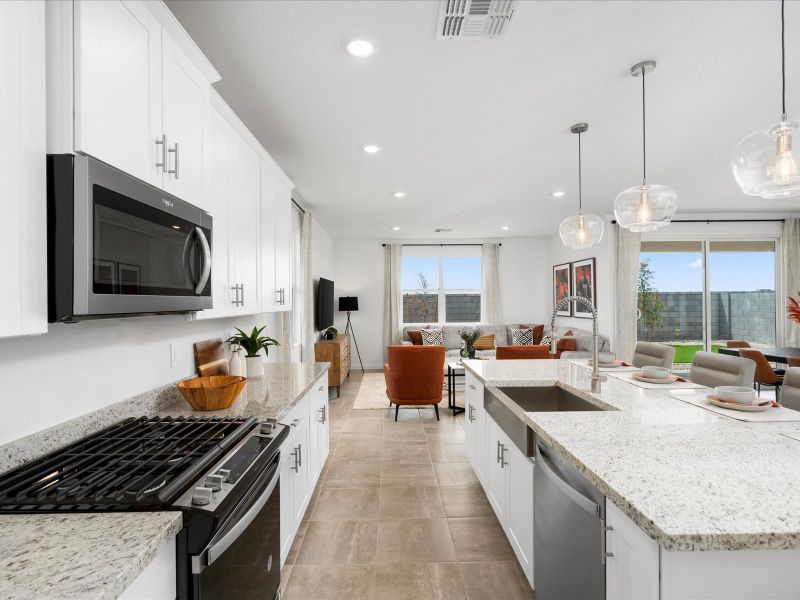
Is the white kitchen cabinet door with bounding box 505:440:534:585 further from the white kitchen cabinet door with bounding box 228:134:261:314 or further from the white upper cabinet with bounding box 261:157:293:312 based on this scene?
the white upper cabinet with bounding box 261:157:293:312

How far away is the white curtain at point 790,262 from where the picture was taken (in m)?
6.10

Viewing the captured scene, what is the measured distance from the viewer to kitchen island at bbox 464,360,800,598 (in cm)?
84

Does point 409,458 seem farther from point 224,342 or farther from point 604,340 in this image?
point 604,340

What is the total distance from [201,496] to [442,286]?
7.55 meters

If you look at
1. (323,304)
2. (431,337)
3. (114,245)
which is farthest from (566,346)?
(114,245)

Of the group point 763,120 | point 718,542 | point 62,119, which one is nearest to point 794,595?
point 718,542

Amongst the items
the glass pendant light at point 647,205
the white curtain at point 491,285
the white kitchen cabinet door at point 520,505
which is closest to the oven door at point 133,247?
the white kitchen cabinet door at point 520,505

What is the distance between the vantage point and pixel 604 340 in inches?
243

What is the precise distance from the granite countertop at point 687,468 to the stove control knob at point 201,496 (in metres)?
0.97

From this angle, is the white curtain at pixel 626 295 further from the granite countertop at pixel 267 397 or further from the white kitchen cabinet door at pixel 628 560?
the white kitchen cabinet door at pixel 628 560

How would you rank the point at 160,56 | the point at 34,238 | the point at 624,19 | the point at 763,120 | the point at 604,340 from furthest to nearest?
the point at 604,340, the point at 763,120, the point at 624,19, the point at 160,56, the point at 34,238

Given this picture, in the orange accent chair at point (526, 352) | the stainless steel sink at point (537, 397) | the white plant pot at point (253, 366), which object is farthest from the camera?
the orange accent chair at point (526, 352)

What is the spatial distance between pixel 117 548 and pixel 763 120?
4188mm

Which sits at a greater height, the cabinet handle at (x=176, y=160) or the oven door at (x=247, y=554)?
the cabinet handle at (x=176, y=160)
